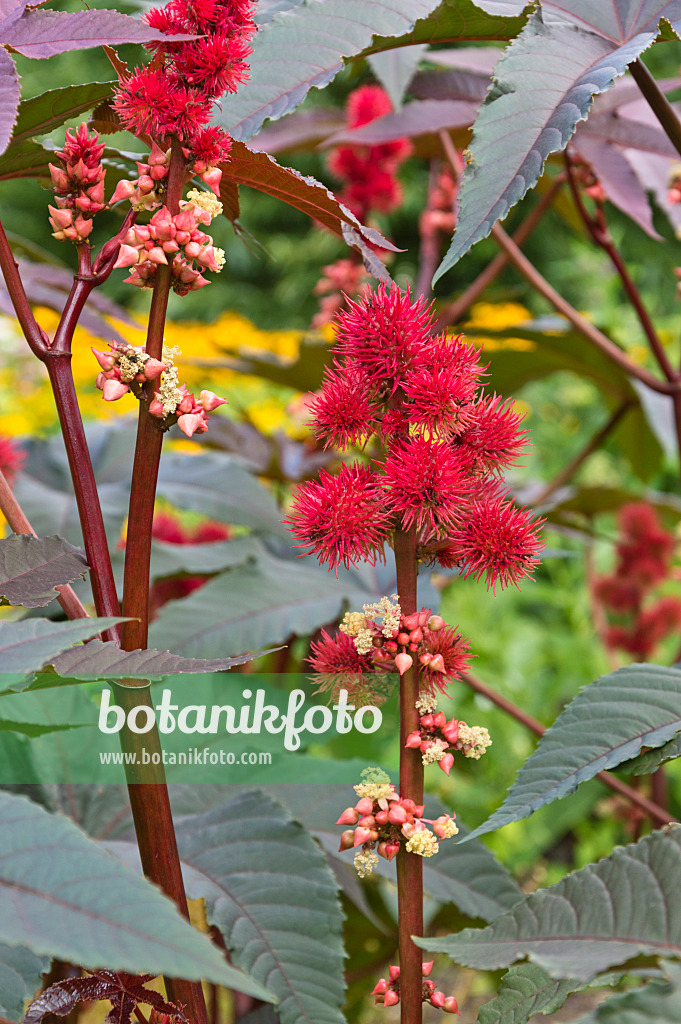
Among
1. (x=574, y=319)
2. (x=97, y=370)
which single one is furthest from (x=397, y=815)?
(x=97, y=370)

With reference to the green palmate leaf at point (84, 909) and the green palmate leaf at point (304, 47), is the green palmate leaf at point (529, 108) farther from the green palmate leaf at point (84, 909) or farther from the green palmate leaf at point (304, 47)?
the green palmate leaf at point (84, 909)

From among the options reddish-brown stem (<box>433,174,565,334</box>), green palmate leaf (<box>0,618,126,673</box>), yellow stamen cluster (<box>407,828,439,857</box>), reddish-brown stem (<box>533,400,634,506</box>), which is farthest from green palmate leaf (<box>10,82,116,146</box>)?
reddish-brown stem (<box>533,400,634,506</box>)

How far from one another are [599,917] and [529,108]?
339 millimetres

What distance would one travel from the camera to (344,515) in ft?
1.17

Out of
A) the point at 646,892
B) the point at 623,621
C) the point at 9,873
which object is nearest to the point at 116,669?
the point at 9,873

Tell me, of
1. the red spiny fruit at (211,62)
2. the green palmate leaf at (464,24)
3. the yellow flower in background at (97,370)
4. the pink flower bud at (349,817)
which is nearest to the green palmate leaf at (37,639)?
the pink flower bud at (349,817)

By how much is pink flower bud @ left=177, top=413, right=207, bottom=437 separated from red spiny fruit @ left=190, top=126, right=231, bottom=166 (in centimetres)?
11

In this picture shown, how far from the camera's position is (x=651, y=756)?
387 mm

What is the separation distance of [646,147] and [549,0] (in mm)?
272

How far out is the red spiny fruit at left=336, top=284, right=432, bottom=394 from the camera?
0.36 metres

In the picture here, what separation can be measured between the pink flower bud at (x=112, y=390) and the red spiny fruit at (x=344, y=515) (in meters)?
0.08

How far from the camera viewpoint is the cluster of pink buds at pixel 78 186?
1.27ft

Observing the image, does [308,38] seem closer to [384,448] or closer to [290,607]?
[384,448]

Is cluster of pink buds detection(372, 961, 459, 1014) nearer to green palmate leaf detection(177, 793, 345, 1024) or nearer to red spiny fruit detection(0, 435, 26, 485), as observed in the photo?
green palmate leaf detection(177, 793, 345, 1024)
